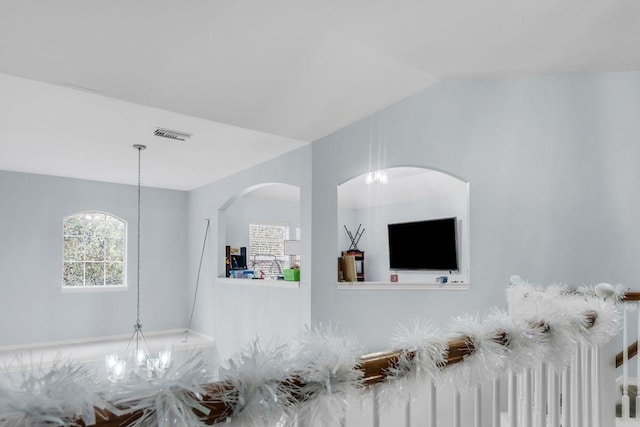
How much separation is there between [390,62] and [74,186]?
553 cm

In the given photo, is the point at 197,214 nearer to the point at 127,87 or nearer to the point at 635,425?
the point at 127,87

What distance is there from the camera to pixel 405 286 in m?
4.95

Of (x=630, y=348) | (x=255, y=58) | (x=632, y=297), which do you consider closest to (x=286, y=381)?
(x=632, y=297)

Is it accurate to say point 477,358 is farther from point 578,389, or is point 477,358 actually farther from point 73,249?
point 73,249

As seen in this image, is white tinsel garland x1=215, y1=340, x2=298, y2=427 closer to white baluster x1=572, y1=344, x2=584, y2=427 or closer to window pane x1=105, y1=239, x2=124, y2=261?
white baluster x1=572, y1=344, x2=584, y2=427

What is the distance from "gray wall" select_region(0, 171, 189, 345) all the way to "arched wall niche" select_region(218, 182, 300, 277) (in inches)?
34.3

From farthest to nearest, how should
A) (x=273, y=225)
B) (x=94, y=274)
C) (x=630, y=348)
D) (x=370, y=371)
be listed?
(x=273, y=225)
(x=94, y=274)
(x=630, y=348)
(x=370, y=371)

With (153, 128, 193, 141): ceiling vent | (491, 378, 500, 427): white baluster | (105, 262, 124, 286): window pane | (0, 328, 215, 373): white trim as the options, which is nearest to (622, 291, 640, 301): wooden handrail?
(491, 378, 500, 427): white baluster

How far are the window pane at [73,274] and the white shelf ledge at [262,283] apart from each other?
7.29 feet

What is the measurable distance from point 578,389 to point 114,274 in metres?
7.33

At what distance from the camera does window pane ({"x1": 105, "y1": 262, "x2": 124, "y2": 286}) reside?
7.51 meters

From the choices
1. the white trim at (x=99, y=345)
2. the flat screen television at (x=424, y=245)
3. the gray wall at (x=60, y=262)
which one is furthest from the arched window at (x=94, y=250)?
the flat screen television at (x=424, y=245)

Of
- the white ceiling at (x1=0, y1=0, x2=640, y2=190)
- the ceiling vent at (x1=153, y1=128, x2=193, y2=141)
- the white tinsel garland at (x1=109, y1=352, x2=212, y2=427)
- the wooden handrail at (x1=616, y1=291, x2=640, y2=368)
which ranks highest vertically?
the white ceiling at (x1=0, y1=0, x2=640, y2=190)

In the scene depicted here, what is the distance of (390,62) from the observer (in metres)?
4.04
